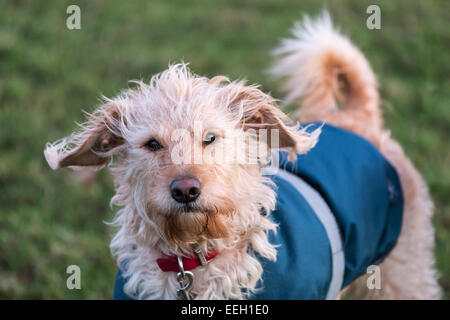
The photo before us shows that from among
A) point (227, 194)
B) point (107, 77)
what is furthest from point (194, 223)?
point (107, 77)

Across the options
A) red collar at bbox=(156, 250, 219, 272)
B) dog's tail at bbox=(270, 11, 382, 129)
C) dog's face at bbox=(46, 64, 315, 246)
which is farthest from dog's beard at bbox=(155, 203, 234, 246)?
dog's tail at bbox=(270, 11, 382, 129)

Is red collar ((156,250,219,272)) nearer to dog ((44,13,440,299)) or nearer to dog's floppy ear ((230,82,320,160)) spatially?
dog ((44,13,440,299))

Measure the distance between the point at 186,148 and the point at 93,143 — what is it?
1.70 ft

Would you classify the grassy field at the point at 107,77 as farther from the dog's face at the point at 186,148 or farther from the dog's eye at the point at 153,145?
the dog's eye at the point at 153,145

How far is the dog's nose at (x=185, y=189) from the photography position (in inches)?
80.6

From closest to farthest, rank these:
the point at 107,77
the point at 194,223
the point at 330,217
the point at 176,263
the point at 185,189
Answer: the point at 185,189 → the point at 194,223 → the point at 176,263 → the point at 330,217 → the point at 107,77

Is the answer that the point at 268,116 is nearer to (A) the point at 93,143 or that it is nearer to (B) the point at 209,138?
(B) the point at 209,138

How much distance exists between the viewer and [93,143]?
243cm

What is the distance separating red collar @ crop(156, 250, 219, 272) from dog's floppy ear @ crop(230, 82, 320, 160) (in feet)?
1.93

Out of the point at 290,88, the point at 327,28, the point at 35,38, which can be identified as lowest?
the point at 290,88
